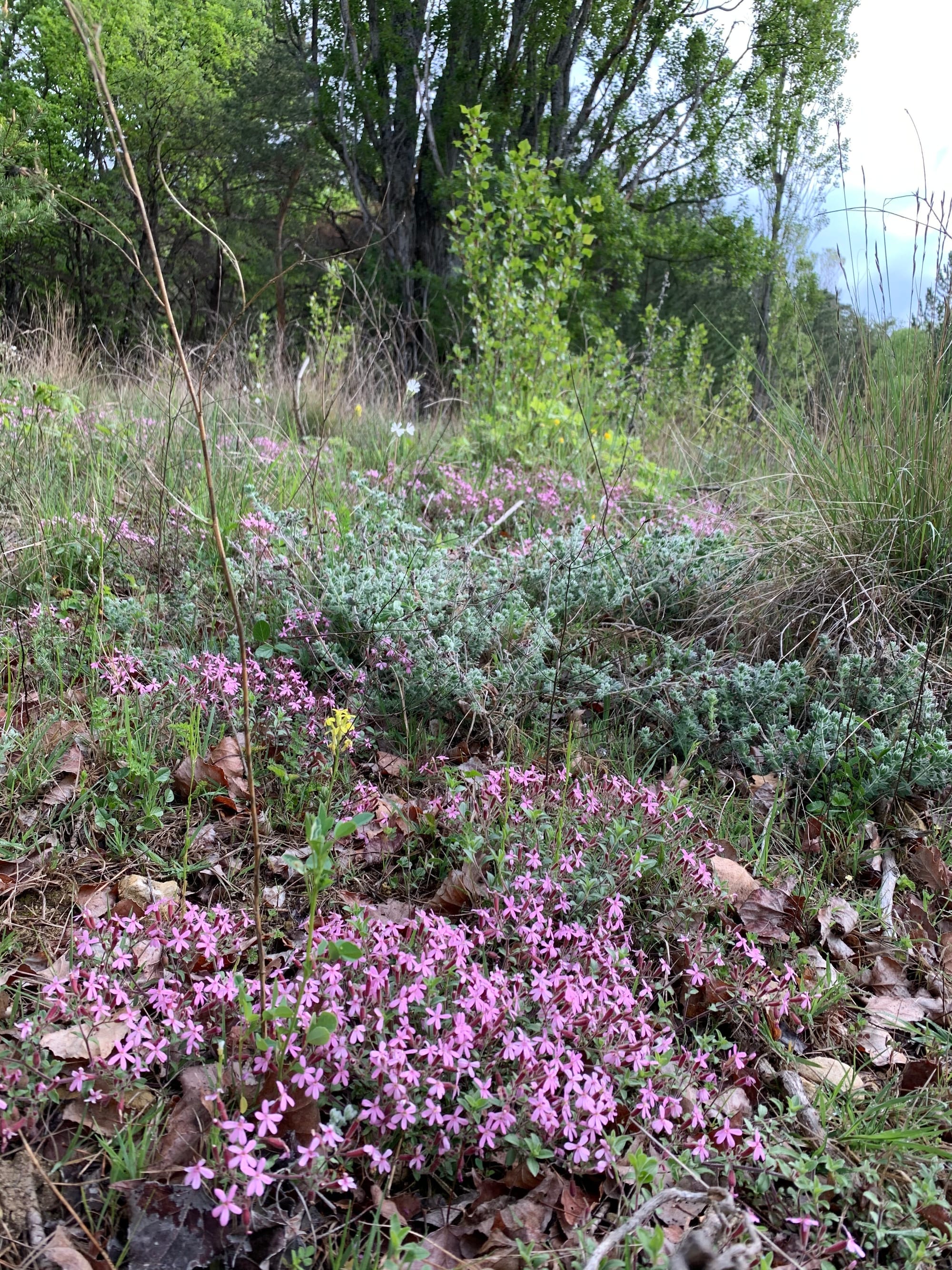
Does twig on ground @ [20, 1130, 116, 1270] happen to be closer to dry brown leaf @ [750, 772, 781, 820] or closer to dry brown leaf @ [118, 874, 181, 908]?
dry brown leaf @ [118, 874, 181, 908]

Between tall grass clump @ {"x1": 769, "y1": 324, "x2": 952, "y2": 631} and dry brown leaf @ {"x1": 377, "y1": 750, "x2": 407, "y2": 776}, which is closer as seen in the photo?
dry brown leaf @ {"x1": 377, "y1": 750, "x2": 407, "y2": 776}

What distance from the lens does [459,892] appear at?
192 cm

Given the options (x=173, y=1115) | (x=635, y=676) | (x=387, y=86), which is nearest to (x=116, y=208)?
(x=387, y=86)

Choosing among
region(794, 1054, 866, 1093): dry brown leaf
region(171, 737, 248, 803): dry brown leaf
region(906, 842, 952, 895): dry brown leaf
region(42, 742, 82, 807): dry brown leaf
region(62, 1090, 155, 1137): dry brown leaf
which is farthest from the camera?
region(906, 842, 952, 895): dry brown leaf

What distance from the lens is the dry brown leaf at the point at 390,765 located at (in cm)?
243

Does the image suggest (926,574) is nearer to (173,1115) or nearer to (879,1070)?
(879,1070)

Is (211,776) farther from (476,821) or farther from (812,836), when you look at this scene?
(812,836)

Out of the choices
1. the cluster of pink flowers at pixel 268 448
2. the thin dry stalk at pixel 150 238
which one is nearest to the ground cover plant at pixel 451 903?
the thin dry stalk at pixel 150 238

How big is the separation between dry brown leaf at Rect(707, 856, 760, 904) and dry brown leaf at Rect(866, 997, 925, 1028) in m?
0.35

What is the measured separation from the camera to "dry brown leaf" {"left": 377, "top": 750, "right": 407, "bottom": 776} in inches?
95.8

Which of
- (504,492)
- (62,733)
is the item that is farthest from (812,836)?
(504,492)

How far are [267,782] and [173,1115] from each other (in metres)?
1.05

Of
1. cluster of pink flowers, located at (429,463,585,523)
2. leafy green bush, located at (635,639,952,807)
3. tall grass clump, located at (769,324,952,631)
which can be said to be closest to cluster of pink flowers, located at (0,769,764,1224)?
leafy green bush, located at (635,639,952,807)

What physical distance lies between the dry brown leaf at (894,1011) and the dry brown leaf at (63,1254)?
5.34 feet
